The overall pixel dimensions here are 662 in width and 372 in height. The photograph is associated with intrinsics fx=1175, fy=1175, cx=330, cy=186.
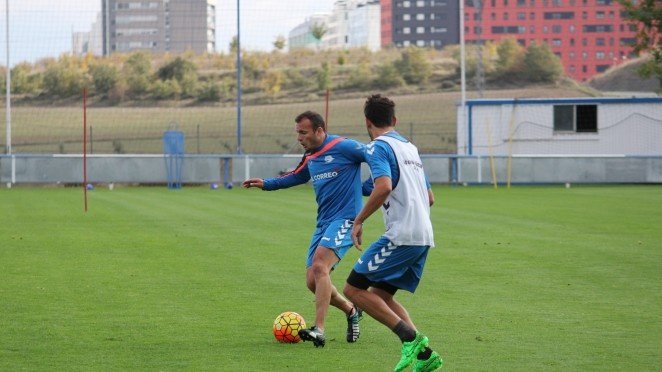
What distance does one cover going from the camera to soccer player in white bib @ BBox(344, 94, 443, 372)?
7.63 m

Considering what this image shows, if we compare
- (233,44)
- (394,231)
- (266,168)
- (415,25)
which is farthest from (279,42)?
(415,25)

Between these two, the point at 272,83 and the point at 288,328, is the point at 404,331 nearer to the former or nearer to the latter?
the point at 288,328

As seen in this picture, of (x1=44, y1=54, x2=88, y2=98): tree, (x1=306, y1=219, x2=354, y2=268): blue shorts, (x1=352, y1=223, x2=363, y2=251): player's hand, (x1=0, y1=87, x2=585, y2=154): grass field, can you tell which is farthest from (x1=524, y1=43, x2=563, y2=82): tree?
(x1=352, y1=223, x2=363, y2=251): player's hand

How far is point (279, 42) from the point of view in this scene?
47.1 meters

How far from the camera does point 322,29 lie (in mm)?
55562

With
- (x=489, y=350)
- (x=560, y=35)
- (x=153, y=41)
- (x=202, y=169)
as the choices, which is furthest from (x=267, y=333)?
(x=560, y=35)

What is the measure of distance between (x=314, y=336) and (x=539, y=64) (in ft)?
183

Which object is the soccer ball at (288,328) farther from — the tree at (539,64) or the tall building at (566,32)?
the tall building at (566,32)

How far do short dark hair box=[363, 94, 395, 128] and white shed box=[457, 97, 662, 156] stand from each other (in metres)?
30.9

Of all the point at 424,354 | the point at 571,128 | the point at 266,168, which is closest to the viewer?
the point at 424,354

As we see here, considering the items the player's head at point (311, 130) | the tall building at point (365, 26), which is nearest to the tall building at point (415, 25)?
the tall building at point (365, 26)

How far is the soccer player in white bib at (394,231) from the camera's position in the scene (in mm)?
7633

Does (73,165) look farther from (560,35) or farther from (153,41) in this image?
(560,35)

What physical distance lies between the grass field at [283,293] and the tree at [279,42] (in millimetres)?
23612
